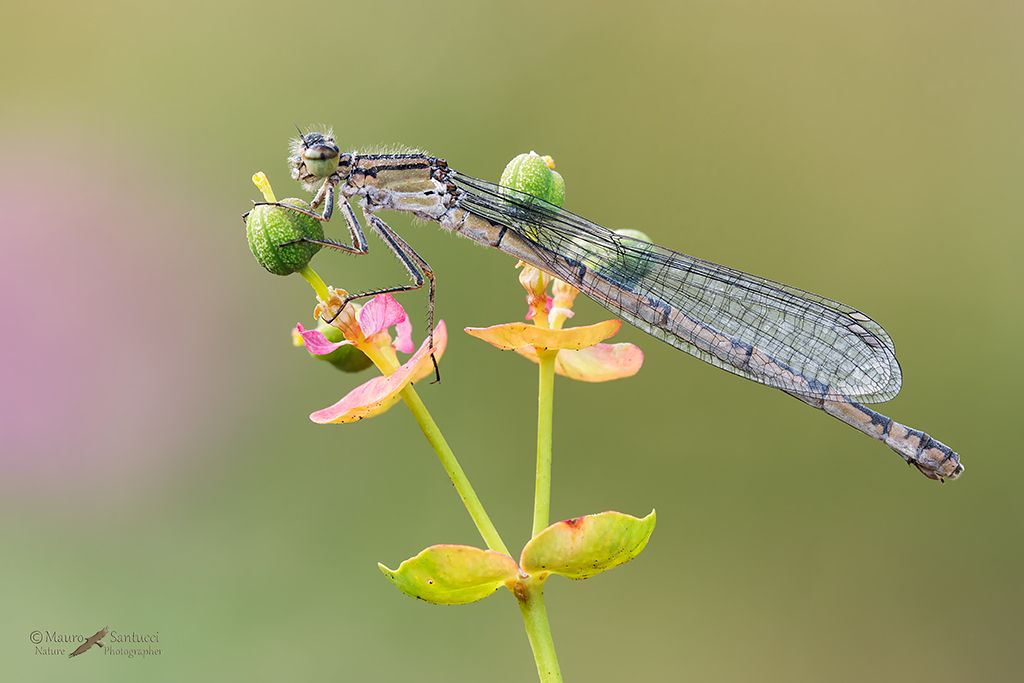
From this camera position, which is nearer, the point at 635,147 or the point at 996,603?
the point at 996,603

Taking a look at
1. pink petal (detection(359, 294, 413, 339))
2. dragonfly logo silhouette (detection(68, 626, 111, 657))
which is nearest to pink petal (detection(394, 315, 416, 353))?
pink petal (detection(359, 294, 413, 339))

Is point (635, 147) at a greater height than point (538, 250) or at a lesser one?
greater

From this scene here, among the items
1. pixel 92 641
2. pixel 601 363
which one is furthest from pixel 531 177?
pixel 92 641

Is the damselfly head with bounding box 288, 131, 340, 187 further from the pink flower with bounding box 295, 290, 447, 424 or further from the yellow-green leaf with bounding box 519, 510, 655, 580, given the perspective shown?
the yellow-green leaf with bounding box 519, 510, 655, 580

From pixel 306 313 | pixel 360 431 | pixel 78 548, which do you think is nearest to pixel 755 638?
pixel 360 431

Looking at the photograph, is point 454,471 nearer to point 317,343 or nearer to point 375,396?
point 375,396

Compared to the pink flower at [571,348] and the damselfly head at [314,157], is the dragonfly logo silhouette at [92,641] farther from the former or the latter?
the pink flower at [571,348]

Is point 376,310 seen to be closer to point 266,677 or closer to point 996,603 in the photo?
point 266,677
